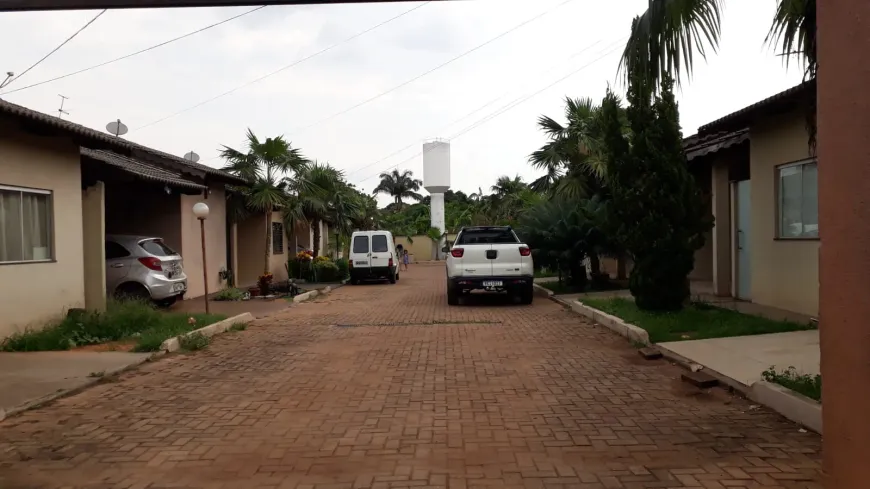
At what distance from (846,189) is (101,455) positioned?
5.22m

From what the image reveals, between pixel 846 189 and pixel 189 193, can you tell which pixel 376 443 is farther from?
pixel 189 193

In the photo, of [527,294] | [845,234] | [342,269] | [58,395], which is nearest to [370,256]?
[342,269]

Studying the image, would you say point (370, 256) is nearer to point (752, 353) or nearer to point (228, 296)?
point (228, 296)

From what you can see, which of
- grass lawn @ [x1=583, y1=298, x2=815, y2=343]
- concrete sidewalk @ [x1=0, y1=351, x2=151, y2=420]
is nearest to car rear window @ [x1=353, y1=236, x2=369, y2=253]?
grass lawn @ [x1=583, y1=298, x2=815, y2=343]

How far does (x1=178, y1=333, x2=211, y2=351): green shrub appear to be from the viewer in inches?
386

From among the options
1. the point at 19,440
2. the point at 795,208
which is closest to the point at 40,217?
the point at 19,440

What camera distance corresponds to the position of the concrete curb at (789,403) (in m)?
5.22

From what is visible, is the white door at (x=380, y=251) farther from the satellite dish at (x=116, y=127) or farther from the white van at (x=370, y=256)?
the satellite dish at (x=116, y=127)

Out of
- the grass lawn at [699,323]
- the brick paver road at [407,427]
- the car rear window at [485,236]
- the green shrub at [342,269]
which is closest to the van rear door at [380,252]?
the green shrub at [342,269]

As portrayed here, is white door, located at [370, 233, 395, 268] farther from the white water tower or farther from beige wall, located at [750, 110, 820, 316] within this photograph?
the white water tower

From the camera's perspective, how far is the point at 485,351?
30.2 ft

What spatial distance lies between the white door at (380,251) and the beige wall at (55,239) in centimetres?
1313

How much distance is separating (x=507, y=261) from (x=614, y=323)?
4.53 meters

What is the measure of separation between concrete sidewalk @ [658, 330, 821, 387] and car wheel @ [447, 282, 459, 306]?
714 cm
